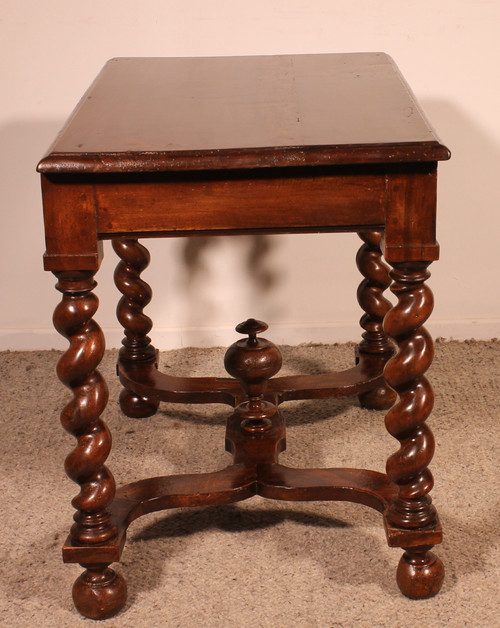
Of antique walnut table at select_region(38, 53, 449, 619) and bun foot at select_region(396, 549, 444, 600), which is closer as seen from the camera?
antique walnut table at select_region(38, 53, 449, 619)

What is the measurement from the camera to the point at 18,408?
183 cm

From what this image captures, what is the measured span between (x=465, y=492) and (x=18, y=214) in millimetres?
1132

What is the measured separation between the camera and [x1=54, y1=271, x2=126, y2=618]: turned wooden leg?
1.13 metres

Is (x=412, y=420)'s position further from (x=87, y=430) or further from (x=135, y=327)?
(x=135, y=327)

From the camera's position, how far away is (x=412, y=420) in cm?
116

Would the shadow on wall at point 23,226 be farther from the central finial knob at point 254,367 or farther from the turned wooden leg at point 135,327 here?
the central finial knob at point 254,367

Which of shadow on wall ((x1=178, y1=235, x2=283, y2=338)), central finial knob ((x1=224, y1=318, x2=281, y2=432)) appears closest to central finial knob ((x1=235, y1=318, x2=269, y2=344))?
central finial knob ((x1=224, y1=318, x2=281, y2=432))

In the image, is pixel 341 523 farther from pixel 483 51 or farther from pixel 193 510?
pixel 483 51

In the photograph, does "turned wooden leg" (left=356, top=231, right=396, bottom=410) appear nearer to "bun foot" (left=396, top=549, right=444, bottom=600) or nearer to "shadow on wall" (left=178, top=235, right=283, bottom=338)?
→ "shadow on wall" (left=178, top=235, right=283, bottom=338)

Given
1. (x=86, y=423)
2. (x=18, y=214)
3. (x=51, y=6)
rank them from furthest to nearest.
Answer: (x=18, y=214)
(x=51, y=6)
(x=86, y=423)

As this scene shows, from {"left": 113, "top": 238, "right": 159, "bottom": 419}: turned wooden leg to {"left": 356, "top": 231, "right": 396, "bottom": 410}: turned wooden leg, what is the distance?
396mm

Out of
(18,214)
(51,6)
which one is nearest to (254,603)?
(18,214)

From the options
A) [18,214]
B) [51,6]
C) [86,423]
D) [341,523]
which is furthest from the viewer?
[18,214]

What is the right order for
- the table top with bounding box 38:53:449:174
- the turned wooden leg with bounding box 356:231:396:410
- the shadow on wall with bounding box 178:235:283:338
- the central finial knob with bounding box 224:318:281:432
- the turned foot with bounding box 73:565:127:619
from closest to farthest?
the table top with bounding box 38:53:449:174 < the turned foot with bounding box 73:565:127:619 < the central finial knob with bounding box 224:318:281:432 < the turned wooden leg with bounding box 356:231:396:410 < the shadow on wall with bounding box 178:235:283:338
